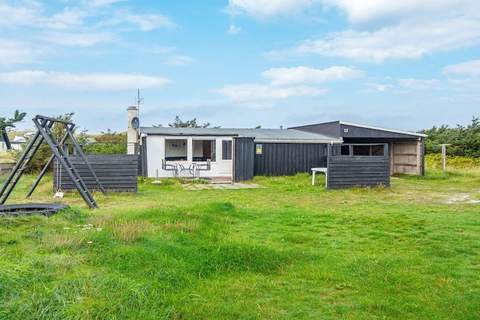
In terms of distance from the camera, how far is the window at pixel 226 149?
1816cm

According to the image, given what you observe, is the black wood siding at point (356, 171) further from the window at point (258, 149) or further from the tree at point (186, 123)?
the tree at point (186, 123)

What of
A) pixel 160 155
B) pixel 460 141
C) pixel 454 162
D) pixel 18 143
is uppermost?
pixel 460 141

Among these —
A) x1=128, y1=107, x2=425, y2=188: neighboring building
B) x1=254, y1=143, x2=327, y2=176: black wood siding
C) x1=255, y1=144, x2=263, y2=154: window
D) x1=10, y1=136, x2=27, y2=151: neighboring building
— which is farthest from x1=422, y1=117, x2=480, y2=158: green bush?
x1=10, y1=136, x2=27, y2=151: neighboring building

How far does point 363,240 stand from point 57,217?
16.1 feet

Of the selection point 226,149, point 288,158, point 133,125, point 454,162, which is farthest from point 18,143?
point 454,162

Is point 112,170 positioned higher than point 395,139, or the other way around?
point 395,139

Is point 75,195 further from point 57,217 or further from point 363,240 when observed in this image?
point 363,240

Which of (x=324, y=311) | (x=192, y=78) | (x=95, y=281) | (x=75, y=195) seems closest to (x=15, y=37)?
(x=75, y=195)

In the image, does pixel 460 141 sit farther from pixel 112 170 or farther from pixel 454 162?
pixel 112 170

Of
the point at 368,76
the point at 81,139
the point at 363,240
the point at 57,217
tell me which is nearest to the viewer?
the point at 363,240

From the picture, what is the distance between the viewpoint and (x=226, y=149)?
18.2 m

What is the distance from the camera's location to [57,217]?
22.1 ft

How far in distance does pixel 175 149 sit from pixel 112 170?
7807mm

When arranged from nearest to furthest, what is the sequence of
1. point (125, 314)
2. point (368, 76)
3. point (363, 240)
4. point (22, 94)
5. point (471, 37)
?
point (125, 314) → point (363, 240) → point (471, 37) → point (22, 94) → point (368, 76)
